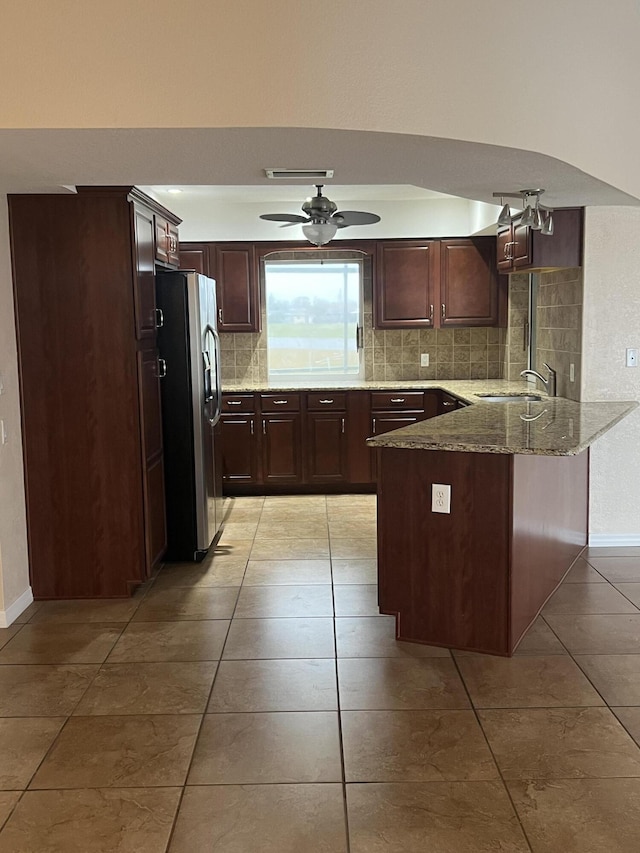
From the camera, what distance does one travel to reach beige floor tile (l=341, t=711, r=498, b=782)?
8.30 feet

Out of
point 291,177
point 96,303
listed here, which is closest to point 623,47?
point 291,177

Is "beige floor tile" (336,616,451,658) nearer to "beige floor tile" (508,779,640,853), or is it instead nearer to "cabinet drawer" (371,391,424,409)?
"beige floor tile" (508,779,640,853)

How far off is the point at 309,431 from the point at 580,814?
4.52 meters

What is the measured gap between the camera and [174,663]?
3.39 meters

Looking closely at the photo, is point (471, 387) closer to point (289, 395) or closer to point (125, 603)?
point (289, 395)

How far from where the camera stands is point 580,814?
2.31 m

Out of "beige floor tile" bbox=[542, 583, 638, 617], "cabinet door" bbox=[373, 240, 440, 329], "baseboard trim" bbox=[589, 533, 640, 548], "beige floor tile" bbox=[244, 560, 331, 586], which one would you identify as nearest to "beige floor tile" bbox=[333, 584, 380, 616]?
"beige floor tile" bbox=[244, 560, 331, 586]

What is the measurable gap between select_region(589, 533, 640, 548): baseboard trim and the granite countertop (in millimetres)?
849

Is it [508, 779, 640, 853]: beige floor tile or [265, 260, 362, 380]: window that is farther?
[265, 260, 362, 380]: window

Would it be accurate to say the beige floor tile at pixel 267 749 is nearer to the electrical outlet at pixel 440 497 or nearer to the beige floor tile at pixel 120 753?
the beige floor tile at pixel 120 753

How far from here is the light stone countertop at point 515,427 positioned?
3.27 metres

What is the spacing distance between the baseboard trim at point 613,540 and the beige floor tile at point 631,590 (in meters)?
0.72

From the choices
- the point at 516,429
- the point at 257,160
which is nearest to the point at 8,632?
the point at 257,160

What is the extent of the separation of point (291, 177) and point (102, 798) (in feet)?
8.19
